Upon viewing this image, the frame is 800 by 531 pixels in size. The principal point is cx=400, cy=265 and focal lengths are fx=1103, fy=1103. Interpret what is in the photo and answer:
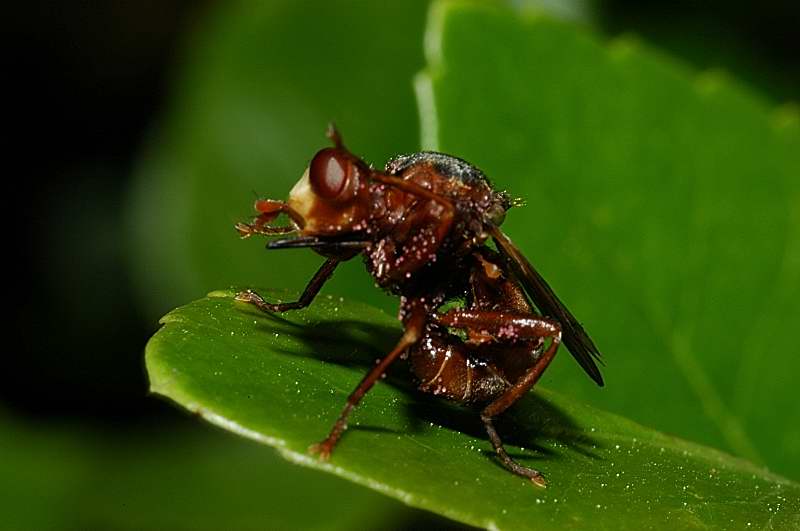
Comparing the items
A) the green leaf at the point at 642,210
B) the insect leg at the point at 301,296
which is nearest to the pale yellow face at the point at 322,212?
the insect leg at the point at 301,296

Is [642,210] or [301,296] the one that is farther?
[642,210]

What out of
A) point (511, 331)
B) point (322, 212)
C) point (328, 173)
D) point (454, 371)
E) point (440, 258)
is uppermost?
point (328, 173)

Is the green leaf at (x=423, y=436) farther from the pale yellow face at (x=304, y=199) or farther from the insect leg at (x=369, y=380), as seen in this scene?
the pale yellow face at (x=304, y=199)

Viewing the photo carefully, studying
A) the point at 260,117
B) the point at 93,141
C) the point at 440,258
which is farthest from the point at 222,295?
the point at 93,141

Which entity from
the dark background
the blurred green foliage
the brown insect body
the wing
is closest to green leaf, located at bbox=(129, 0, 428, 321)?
the blurred green foliage

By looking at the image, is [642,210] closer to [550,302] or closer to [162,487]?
[550,302]

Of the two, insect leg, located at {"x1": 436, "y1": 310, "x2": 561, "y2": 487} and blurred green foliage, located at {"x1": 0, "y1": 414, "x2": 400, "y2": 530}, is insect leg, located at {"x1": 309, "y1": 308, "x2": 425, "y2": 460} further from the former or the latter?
blurred green foliage, located at {"x1": 0, "y1": 414, "x2": 400, "y2": 530}
